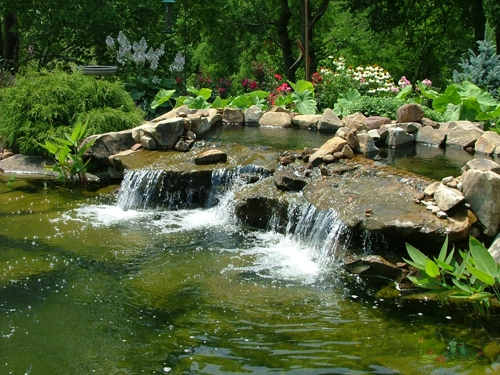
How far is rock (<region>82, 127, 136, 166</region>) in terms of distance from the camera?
1035 cm

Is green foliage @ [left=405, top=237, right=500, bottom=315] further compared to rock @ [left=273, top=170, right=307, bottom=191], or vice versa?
rock @ [left=273, top=170, right=307, bottom=191]

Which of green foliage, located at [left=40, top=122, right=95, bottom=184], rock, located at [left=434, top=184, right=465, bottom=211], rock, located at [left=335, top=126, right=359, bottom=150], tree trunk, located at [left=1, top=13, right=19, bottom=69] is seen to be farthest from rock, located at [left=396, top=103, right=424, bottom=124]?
tree trunk, located at [left=1, top=13, right=19, bottom=69]

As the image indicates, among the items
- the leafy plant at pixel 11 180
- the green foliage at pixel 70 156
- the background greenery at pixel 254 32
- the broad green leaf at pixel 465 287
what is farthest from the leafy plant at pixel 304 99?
the broad green leaf at pixel 465 287

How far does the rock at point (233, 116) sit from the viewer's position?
11.9 m

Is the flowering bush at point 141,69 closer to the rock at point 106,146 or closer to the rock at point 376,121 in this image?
the rock at point 106,146

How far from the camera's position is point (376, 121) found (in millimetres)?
10383

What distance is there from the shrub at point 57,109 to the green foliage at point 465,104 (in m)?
5.35

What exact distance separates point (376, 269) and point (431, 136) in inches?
175

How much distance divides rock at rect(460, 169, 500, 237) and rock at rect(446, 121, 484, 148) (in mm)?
3291

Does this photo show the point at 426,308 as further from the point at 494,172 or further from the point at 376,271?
the point at 494,172

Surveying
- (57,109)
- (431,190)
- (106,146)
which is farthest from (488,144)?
(57,109)

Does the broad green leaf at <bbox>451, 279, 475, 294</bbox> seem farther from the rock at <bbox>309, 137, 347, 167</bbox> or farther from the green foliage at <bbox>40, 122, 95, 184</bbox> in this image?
the green foliage at <bbox>40, 122, 95, 184</bbox>

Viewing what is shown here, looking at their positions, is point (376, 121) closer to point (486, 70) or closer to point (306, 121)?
point (306, 121)

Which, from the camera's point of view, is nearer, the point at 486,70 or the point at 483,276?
the point at 483,276
